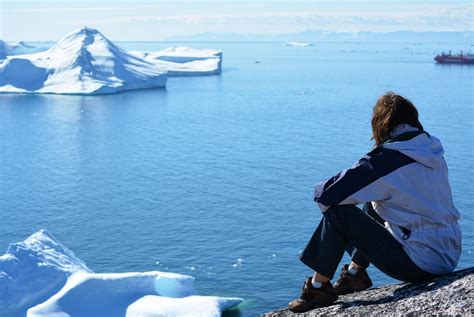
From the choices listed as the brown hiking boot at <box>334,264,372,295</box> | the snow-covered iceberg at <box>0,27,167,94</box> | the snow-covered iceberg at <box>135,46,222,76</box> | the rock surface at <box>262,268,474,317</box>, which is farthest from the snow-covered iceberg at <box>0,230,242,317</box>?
the snow-covered iceberg at <box>135,46,222,76</box>

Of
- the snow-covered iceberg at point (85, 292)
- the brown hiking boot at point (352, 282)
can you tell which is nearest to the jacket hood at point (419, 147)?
the brown hiking boot at point (352, 282)

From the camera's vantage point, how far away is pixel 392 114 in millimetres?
2902

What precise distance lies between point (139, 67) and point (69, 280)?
125 ft

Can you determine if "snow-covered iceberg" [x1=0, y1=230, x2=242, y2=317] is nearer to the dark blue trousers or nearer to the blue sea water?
the blue sea water

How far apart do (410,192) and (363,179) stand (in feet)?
0.68

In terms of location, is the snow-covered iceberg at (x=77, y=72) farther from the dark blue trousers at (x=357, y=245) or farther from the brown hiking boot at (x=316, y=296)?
the dark blue trousers at (x=357, y=245)

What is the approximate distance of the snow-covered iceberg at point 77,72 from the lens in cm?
4062

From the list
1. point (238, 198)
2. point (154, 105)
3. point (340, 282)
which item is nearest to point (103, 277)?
point (340, 282)

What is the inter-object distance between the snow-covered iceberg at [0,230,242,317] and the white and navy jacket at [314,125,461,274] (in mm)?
5595

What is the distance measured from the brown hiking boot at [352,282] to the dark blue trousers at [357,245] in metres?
0.28

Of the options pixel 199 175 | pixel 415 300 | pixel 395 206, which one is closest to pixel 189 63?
pixel 199 175

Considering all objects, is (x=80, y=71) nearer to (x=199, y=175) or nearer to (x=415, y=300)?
(x=199, y=175)

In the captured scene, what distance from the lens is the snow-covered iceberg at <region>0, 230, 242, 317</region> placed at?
815 centimetres

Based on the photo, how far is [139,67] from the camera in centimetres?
4562
